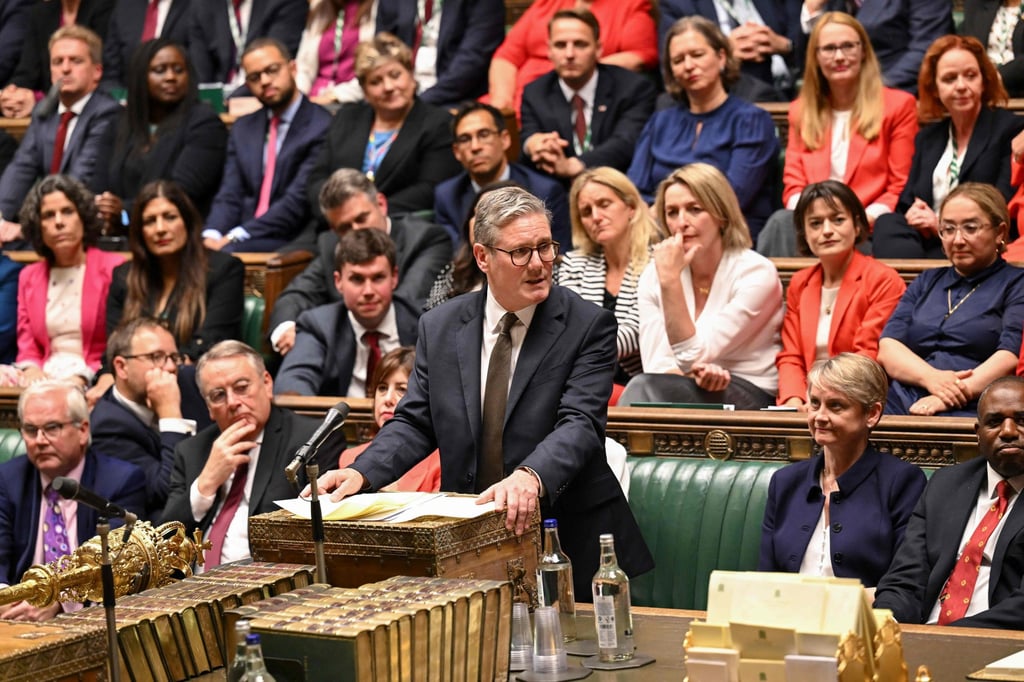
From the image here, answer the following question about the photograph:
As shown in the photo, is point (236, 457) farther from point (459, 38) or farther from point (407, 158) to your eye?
point (459, 38)

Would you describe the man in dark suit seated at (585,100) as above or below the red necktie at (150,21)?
below

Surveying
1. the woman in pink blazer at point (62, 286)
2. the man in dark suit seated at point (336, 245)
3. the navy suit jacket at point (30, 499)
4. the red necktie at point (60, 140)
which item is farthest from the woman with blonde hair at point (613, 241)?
the red necktie at point (60, 140)

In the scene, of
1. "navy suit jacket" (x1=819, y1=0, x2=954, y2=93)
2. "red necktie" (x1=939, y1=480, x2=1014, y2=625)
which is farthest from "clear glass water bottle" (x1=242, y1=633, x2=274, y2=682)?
"navy suit jacket" (x1=819, y1=0, x2=954, y2=93)

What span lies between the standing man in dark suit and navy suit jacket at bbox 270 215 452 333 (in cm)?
70

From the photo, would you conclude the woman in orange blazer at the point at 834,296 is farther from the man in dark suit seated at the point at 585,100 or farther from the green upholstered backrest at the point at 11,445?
the green upholstered backrest at the point at 11,445

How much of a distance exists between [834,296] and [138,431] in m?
2.08

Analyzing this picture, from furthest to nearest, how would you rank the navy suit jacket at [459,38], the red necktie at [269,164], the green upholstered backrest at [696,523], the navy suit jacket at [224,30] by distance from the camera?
the navy suit jacket at [224,30], the navy suit jacket at [459,38], the red necktie at [269,164], the green upholstered backrest at [696,523]

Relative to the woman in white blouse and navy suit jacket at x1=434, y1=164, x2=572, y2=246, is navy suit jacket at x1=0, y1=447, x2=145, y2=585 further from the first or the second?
navy suit jacket at x1=434, y1=164, x2=572, y2=246

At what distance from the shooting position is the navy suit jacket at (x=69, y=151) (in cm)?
641

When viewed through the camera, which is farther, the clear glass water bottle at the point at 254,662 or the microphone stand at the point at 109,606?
the microphone stand at the point at 109,606

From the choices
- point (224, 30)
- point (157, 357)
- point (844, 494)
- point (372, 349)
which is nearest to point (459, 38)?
point (224, 30)

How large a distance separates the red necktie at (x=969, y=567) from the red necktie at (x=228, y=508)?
1.82 metres

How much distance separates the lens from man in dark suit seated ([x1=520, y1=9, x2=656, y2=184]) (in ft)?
18.2

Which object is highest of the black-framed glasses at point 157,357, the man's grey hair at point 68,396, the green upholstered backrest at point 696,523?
the black-framed glasses at point 157,357
